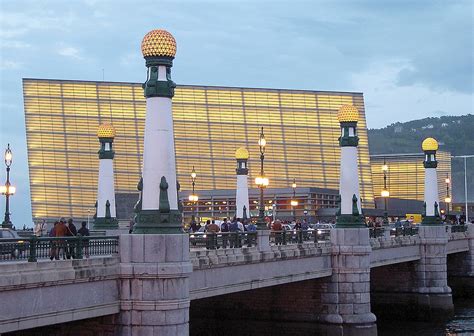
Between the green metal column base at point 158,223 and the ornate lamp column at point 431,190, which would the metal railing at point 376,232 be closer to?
the ornate lamp column at point 431,190

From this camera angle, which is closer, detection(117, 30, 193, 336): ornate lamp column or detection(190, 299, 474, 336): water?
detection(117, 30, 193, 336): ornate lamp column

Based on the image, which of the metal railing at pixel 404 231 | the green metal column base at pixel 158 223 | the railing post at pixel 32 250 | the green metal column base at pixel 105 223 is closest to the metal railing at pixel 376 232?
the metal railing at pixel 404 231

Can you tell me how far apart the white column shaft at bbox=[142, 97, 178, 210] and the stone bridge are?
1115 millimetres

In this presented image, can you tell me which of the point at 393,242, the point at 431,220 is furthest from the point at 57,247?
the point at 431,220

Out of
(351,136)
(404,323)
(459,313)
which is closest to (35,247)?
(351,136)

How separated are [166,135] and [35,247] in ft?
15.1

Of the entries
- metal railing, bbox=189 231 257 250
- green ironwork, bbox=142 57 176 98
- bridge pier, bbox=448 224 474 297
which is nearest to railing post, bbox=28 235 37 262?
green ironwork, bbox=142 57 176 98

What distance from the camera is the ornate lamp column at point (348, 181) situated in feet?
121

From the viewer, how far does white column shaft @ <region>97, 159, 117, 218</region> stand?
3791cm

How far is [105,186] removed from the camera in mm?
37969

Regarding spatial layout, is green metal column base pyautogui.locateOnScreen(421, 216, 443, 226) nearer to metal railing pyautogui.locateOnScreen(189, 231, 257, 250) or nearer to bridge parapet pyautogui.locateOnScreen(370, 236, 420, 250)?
bridge parapet pyautogui.locateOnScreen(370, 236, 420, 250)

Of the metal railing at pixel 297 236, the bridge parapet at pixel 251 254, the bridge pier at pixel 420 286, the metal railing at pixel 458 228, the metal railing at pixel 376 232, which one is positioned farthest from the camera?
the metal railing at pixel 458 228

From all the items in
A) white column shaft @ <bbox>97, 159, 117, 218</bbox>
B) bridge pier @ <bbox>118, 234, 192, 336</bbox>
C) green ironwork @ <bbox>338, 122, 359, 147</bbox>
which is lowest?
bridge pier @ <bbox>118, 234, 192, 336</bbox>

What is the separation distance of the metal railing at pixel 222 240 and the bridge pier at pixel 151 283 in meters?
5.11
